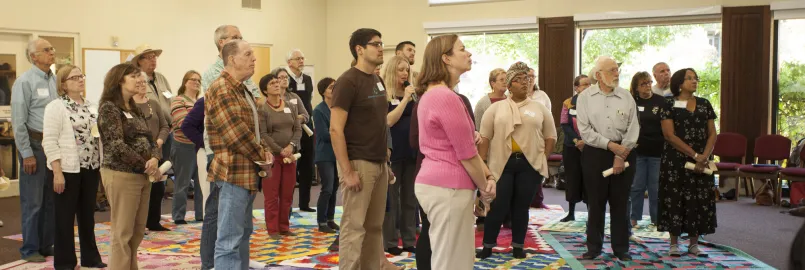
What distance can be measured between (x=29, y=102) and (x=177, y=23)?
610 centimetres

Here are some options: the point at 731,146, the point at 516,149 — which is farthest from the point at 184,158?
the point at 731,146

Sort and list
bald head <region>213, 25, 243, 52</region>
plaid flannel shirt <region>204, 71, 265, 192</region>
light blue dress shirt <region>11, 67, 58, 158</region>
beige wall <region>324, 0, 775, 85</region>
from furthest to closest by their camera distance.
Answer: beige wall <region>324, 0, 775, 85</region>, light blue dress shirt <region>11, 67, 58, 158</region>, bald head <region>213, 25, 243, 52</region>, plaid flannel shirt <region>204, 71, 265, 192</region>

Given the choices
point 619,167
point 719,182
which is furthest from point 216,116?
point 719,182

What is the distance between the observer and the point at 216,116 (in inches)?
168

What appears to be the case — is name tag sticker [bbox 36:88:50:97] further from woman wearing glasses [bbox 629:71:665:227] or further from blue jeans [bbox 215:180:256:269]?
woman wearing glasses [bbox 629:71:665:227]

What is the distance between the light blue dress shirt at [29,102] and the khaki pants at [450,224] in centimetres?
353

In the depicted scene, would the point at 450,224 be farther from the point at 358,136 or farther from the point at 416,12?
the point at 416,12

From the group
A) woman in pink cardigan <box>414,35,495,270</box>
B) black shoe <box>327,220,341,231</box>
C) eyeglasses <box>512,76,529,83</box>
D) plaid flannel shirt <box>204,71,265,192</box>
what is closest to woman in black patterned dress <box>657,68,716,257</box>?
eyeglasses <box>512,76,529,83</box>

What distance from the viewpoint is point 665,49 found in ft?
40.4

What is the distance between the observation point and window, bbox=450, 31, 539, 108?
43.7 feet

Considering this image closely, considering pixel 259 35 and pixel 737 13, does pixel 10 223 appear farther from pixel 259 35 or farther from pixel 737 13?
pixel 737 13

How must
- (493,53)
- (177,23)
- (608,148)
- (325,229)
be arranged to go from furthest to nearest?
(493,53)
(177,23)
(325,229)
(608,148)

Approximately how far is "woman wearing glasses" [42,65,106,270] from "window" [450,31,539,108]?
8.56 meters

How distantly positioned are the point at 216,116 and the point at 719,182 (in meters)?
8.19
